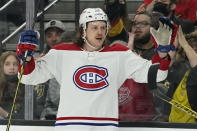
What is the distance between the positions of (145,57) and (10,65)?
36.4 inches

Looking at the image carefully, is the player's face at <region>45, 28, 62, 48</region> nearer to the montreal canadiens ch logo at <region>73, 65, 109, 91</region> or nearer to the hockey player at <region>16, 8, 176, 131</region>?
the hockey player at <region>16, 8, 176, 131</region>

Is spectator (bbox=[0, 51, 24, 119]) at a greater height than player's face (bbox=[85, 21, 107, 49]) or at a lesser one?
lesser

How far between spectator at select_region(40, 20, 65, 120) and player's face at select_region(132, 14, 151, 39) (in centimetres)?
48

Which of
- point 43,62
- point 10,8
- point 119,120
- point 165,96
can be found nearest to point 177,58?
point 165,96

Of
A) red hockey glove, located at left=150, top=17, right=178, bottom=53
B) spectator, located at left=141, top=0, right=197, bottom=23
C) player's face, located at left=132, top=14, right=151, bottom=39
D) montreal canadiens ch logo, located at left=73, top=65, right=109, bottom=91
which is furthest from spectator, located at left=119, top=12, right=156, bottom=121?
red hockey glove, located at left=150, top=17, right=178, bottom=53

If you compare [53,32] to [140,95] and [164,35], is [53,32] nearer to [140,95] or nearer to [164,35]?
[140,95]

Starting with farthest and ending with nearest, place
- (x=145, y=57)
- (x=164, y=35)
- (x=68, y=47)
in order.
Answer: (x=145, y=57), (x=68, y=47), (x=164, y=35)

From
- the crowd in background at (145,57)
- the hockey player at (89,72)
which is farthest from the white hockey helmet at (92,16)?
the crowd in background at (145,57)

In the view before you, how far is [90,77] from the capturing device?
364 centimetres

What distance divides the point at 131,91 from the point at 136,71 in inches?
12.0

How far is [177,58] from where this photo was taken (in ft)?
12.9

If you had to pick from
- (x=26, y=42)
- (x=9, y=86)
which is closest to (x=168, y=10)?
(x=26, y=42)

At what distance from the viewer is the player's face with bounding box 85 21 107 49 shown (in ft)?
11.9

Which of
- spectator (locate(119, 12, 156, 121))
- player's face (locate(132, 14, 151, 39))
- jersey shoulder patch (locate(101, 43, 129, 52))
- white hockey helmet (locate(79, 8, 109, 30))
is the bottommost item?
spectator (locate(119, 12, 156, 121))
